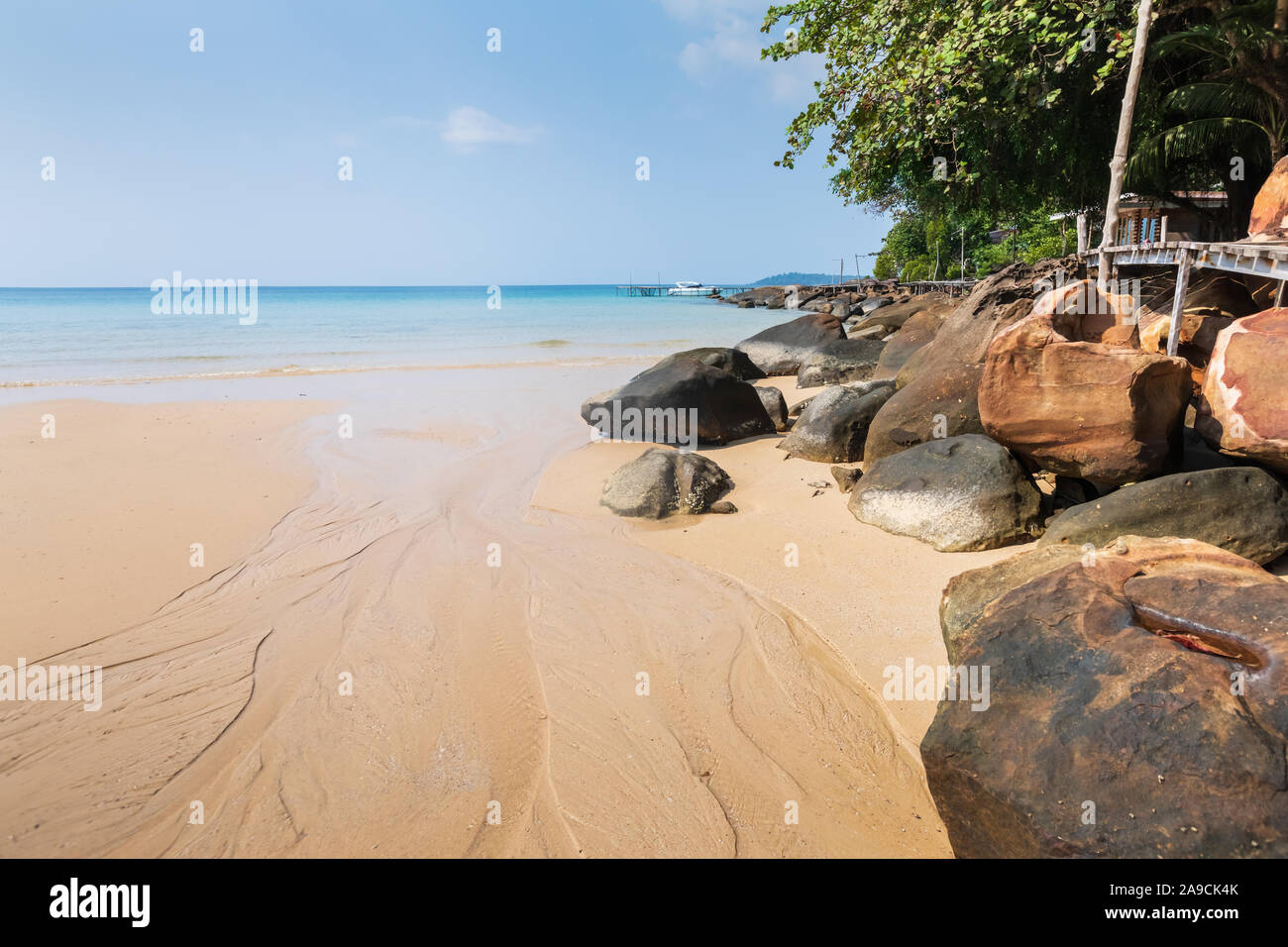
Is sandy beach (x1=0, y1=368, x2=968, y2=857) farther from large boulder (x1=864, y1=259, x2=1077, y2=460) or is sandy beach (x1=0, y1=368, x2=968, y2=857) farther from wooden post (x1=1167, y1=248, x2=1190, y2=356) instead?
wooden post (x1=1167, y1=248, x2=1190, y2=356)

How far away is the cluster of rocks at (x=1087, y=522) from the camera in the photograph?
7.59ft

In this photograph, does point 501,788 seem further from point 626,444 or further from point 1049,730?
point 626,444

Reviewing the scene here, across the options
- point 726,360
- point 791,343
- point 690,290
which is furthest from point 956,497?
point 690,290

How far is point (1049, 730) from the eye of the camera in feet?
8.36

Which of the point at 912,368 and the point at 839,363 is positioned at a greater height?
the point at 839,363

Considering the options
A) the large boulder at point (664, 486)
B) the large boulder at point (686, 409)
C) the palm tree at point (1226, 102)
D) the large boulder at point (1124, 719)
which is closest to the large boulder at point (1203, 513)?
the large boulder at point (1124, 719)

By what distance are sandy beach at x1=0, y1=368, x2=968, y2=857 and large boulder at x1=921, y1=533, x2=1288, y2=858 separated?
69cm

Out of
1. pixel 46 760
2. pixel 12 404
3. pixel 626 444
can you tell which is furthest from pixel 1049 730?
pixel 12 404

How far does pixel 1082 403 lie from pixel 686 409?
503 centimetres

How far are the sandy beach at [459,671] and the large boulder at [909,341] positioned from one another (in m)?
5.45

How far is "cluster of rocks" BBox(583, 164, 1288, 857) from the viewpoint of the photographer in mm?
2312

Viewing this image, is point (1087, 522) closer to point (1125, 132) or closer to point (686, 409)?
point (686, 409)

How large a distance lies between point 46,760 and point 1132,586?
5.22 meters

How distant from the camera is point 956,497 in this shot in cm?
590
